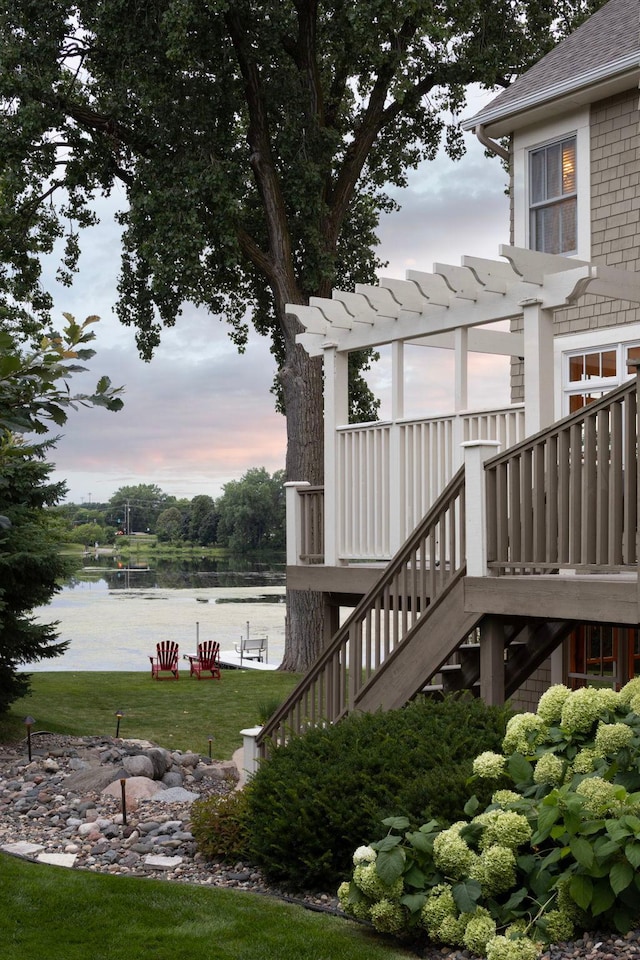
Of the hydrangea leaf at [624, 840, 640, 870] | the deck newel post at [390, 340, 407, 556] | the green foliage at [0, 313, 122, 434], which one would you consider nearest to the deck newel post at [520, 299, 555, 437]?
the deck newel post at [390, 340, 407, 556]

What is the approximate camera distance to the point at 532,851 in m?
5.54

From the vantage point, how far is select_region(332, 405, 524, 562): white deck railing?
9.38 meters

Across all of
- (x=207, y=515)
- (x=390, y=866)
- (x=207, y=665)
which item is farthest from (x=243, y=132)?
(x=207, y=515)

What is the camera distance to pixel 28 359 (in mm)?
3100

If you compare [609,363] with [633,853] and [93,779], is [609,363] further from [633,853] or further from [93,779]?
[633,853]

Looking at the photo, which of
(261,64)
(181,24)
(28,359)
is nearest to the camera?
(28,359)

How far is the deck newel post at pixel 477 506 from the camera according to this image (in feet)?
25.5

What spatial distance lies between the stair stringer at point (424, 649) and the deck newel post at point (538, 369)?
5.31ft

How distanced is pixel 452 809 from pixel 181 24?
1467cm

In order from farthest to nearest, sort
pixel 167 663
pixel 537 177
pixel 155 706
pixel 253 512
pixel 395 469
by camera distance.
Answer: pixel 253 512 → pixel 167 663 → pixel 155 706 → pixel 537 177 → pixel 395 469

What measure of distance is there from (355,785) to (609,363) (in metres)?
5.92

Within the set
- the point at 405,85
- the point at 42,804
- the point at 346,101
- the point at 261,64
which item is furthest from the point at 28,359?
the point at 346,101

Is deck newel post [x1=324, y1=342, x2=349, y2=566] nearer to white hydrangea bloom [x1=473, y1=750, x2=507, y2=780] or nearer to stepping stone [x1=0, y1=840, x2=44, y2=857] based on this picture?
stepping stone [x1=0, y1=840, x2=44, y2=857]

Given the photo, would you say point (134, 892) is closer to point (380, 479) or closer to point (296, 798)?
point (296, 798)
